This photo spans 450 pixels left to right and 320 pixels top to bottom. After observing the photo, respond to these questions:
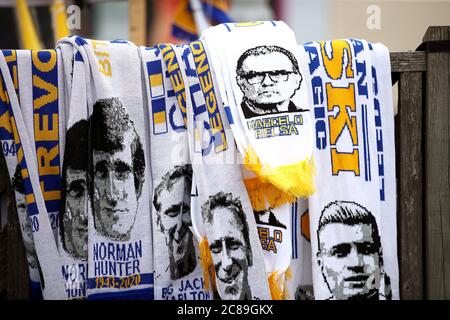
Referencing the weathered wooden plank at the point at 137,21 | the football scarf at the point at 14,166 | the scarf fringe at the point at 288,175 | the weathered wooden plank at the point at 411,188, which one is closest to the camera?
the scarf fringe at the point at 288,175

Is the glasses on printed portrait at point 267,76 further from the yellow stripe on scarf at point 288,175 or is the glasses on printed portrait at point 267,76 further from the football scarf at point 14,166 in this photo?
the football scarf at point 14,166

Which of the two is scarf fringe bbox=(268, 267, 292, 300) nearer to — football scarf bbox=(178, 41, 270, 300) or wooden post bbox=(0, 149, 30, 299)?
football scarf bbox=(178, 41, 270, 300)

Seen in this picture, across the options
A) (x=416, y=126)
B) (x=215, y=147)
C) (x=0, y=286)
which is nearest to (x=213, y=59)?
(x=215, y=147)

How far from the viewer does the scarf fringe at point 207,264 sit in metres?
1.89

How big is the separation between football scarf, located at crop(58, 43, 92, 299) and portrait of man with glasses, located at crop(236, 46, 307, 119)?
1.74 ft

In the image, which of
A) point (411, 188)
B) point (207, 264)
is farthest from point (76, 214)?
point (411, 188)

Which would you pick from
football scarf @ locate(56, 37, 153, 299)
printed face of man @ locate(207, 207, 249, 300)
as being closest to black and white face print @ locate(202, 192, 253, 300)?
printed face of man @ locate(207, 207, 249, 300)

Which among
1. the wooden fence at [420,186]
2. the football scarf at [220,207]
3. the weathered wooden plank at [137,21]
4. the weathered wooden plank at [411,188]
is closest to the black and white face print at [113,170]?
the football scarf at [220,207]

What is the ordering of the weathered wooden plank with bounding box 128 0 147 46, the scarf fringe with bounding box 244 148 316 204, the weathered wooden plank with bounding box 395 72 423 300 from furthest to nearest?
the weathered wooden plank with bounding box 128 0 147 46 → the weathered wooden plank with bounding box 395 72 423 300 → the scarf fringe with bounding box 244 148 316 204

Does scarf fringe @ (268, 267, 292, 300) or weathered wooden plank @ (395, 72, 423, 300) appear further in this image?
weathered wooden plank @ (395, 72, 423, 300)

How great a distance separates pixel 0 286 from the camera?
1.98 metres

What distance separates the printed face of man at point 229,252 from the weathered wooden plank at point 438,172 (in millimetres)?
652

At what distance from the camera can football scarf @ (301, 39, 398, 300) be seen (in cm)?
191
